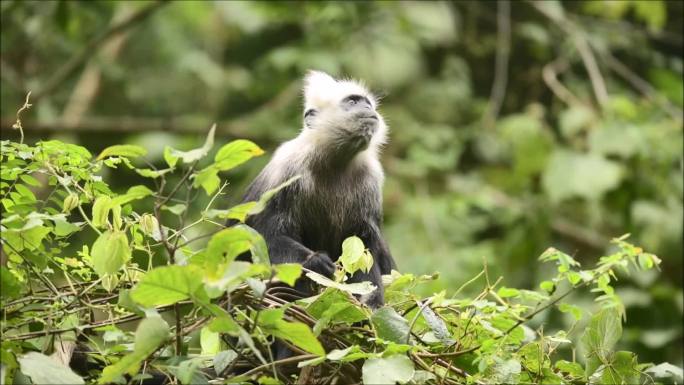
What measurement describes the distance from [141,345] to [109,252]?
0.26 meters

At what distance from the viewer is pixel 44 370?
1889 mm

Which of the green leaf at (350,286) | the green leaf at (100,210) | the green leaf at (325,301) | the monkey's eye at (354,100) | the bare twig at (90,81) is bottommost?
the bare twig at (90,81)

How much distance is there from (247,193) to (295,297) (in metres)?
1.44

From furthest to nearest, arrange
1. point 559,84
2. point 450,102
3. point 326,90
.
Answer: point 450,102, point 559,84, point 326,90

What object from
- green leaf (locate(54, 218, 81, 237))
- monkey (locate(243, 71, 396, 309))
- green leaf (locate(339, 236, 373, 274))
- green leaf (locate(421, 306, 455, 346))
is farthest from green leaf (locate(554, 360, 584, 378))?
green leaf (locate(54, 218, 81, 237))

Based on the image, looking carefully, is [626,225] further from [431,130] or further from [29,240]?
[29,240]

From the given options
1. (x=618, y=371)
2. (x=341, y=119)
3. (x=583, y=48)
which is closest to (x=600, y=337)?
(x=618, y=371)

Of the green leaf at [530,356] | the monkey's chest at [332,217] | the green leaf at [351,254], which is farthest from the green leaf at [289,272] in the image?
Answer: the monkey's chest at [332,217]

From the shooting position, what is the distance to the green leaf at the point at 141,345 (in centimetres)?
187

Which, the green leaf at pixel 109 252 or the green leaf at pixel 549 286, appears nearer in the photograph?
the green leaf at pixel 109 252

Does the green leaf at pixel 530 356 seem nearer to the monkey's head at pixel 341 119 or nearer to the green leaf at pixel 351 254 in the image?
the green leaf at pixel 351 254


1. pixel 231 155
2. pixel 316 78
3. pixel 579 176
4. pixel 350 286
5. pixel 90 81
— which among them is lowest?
pixel 579 176

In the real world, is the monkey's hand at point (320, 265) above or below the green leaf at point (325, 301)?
below

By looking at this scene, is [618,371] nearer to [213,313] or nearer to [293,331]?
[293,331]
